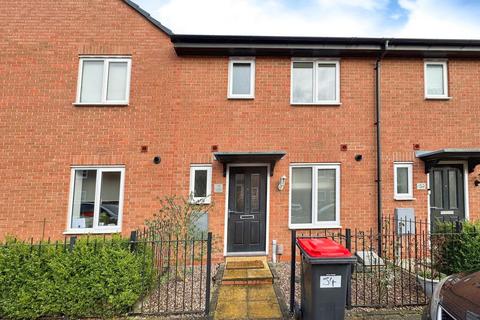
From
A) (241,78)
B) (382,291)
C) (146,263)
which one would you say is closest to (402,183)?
(382,291)

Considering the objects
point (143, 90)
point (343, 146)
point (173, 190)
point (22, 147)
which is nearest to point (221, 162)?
point (173, 190)

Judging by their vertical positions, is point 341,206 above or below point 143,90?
below

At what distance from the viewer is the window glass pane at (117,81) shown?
277 inches

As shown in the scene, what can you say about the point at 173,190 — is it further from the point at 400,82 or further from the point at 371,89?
the point at 400,82

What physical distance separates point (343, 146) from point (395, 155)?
4.63 feet

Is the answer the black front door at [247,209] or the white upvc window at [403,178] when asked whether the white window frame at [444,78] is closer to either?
the white upvc window at [403,178]

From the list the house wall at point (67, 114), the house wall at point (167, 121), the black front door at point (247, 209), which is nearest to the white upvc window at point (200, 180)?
the house wall at point (167, 121)

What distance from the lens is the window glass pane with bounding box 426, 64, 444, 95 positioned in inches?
292

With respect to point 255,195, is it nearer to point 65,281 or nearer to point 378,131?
point 378,131

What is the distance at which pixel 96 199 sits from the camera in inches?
265

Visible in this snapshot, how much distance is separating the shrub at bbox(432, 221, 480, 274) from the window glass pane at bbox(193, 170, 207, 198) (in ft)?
16.5

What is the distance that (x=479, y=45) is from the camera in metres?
7.12

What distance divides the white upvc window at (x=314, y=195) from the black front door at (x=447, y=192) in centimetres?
264

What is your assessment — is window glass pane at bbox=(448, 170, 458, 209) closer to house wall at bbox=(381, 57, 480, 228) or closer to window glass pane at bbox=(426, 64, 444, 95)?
house wall at bbox=(381, 57, 480, 228)
